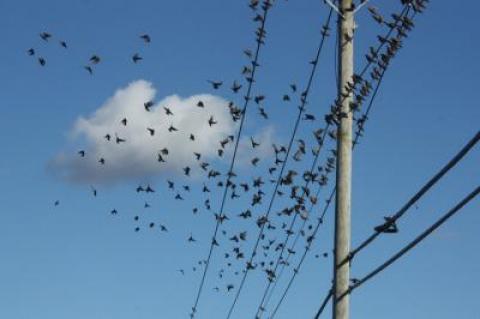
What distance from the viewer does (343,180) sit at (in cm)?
1168

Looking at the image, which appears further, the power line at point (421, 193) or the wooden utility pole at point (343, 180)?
the wooden utility pole at point (343, 180)

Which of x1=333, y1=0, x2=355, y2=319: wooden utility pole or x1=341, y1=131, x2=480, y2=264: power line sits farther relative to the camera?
x1=333, y1=0, x2=355, y2=319: wooden utility pole

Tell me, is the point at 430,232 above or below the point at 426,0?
below

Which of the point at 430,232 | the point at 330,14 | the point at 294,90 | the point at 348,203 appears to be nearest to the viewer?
the point at 430,232

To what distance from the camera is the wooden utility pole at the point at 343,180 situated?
11.6m

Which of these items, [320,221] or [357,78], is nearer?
[357,78]

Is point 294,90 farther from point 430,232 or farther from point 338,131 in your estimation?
point 430,232

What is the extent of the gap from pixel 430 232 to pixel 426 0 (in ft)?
14.1

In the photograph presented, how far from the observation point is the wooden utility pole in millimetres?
11586

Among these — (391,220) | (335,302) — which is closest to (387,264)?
(391,220)

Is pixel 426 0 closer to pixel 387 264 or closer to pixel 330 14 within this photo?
pixel 330 14

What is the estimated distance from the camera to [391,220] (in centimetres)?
1015

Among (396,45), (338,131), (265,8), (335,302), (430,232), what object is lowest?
(430,232)

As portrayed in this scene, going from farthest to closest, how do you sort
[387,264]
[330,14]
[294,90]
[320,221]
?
[294,90] < [320,221] < [330,14] < [387,264]
